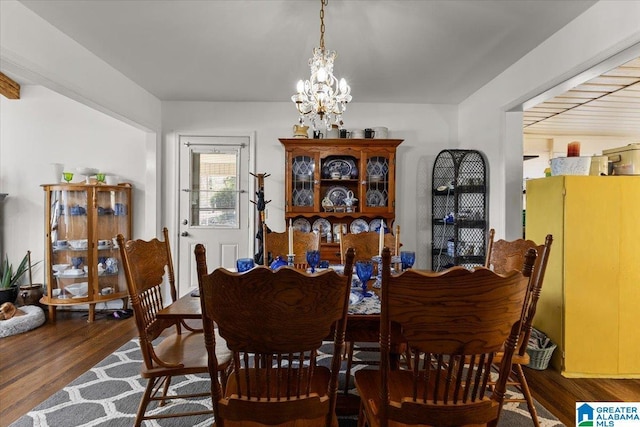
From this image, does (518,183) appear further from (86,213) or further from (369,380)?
(86,213)

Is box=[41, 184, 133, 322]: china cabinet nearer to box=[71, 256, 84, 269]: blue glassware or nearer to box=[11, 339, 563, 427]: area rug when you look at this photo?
box=[71, 256, 84, 269]: blue glassware

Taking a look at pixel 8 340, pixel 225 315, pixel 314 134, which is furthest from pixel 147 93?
pixel 225 315

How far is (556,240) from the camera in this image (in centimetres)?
254

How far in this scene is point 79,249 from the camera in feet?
12.0

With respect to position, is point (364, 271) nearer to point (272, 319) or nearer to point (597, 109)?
point (272, 319)

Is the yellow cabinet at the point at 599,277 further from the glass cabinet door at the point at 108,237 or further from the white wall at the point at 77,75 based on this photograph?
the glass cabinet door at the point at 108,237

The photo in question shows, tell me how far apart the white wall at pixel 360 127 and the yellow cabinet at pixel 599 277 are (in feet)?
5.72

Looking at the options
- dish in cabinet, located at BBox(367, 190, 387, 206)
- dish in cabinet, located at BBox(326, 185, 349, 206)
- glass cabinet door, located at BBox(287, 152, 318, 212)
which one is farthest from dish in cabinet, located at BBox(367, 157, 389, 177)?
glass cabinet door, located at BBox(287, 152, 318, 212)

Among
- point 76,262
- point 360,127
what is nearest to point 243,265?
point 360,127

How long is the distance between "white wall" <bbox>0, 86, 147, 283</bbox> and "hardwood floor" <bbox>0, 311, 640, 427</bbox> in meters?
1.26

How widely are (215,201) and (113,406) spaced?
2.47 metres

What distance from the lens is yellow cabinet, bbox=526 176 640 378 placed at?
2.41m

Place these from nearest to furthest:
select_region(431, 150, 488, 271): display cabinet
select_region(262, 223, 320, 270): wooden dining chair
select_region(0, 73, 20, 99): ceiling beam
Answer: select_region(262, 223, 320, 270): wooden dining chair < select_region(431, 150, 488, 271): display cabinet < select_region(0, 73, 20, 99): ceiling beam

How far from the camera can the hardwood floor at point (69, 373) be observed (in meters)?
2.11
